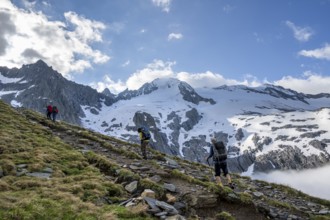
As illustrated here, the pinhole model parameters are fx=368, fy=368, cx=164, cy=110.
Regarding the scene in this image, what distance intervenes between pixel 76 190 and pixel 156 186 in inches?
163

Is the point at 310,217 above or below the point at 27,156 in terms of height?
below

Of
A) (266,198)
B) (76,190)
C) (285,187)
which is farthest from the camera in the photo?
(285,187)

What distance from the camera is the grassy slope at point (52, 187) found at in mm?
14281

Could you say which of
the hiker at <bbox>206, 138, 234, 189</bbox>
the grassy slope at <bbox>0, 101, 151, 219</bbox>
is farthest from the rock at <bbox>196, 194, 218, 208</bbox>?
the hiker at <bbox>206, 138, 234, 189</bbox>

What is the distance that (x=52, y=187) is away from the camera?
1811 cm

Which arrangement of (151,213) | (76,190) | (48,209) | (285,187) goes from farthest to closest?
(285,187), (76,190), (151,213), (48,209)

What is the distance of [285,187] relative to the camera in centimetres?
2831

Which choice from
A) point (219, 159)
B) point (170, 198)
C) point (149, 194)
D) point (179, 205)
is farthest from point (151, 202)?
point (219, 159)

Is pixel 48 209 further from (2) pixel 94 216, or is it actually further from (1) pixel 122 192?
(1) pixel 122 192

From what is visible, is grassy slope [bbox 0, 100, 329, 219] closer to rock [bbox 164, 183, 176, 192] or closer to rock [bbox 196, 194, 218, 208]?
rock [bbox 164, 183, 176, 192]

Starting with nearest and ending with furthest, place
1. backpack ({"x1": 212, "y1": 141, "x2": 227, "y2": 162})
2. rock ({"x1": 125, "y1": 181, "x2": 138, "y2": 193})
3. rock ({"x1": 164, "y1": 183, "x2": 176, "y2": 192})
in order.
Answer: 1. rock ({"x1": 125, "y1": 181, "x2": 138, "y2": 193})
2. rock ({"x1": 164, "y1": 183, "x2": 176, "y2": 192})
3. backpack ({"x1": 212, "y1": 141, "x2": 227, "y2": 162})


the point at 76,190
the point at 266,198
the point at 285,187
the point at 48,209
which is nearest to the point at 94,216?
the point at 48,209

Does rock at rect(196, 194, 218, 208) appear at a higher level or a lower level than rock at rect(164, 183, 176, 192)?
lower

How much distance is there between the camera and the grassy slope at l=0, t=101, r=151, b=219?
14.3 m
